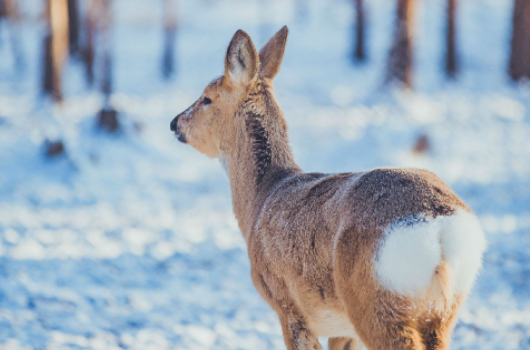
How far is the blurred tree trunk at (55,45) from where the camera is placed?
1260 cm

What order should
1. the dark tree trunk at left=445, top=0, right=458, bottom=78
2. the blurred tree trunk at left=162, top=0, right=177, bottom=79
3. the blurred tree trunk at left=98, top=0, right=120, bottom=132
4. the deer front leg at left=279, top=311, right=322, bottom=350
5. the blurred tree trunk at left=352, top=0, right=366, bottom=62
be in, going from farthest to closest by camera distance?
the blurred tree trunk at left=162, top=0, right=177, bottom=79
the blurred tree trunk at left=352, top=0, right=366, bottom=62
the dark tree trunk at left=445, top=0, right=458, bottom=78
the blurred tree trunk at left=98, top=0, right=120, bottom=132
the deer front leg at left=279, top=311, right=322, bottom=350

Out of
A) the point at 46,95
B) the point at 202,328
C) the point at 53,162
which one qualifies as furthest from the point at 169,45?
the point at 202,328

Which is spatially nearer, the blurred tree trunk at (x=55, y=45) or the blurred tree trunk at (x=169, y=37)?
the blurred tree trunk at (x=55, y=45)

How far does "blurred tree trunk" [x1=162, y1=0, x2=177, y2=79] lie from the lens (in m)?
25.7

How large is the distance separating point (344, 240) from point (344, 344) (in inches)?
62.0

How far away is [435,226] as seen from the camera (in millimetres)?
2508

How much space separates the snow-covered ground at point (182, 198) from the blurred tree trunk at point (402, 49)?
0.51 m

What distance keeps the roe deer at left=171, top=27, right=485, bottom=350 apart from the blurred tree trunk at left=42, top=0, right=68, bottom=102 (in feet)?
31.7

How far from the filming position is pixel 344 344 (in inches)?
157

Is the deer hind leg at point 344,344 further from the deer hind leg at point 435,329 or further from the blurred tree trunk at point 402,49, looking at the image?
the blurred tree trunk at point 402,49

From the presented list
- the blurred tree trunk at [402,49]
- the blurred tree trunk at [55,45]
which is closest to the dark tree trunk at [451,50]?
the blurred tree trunk at [402,49]

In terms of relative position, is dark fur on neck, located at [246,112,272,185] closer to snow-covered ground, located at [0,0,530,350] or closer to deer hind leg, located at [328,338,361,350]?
deer hind leg, located at [328,338,361,350]

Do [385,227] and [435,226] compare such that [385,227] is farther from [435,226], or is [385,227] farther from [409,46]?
[409,46]

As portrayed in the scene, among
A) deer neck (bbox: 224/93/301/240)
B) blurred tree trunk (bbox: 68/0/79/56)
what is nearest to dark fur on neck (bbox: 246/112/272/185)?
deer neck (bbox: 224/93/301/240)
